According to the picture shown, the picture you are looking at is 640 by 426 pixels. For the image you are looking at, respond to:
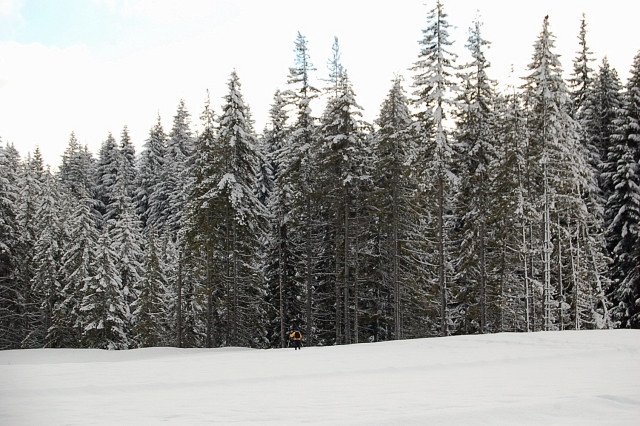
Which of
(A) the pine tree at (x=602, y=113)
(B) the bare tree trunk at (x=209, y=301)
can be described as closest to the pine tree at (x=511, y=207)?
(A) the pine tree at (x=602, y=113)

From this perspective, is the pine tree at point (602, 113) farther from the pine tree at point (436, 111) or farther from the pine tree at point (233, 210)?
the pine tree at point (233, 210)

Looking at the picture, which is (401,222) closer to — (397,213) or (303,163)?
(397,213)

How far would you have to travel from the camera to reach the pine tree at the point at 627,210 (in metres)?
34.4

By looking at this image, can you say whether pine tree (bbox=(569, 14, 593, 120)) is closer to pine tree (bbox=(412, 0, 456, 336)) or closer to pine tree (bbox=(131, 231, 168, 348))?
pine tree (bbox=(412, 0, 456, 336))

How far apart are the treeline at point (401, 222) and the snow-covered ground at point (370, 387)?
1105 centimetres

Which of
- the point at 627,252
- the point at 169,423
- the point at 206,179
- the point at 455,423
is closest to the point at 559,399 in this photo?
the point at 455,423

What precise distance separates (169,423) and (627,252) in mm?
36002

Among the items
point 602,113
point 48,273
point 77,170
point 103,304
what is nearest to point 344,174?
point 103,304

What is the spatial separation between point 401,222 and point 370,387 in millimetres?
22147

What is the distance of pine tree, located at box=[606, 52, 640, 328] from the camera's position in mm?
34406

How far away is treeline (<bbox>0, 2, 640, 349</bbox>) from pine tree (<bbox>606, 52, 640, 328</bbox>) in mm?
125

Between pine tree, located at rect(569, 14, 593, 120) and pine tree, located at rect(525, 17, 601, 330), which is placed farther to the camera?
pine tree, located at rect(569, 14, 593, 120)

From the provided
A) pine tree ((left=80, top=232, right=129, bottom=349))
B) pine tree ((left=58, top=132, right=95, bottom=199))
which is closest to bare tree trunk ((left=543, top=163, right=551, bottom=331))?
pine tree ((left=80, top=232, right=129, bottom=349))

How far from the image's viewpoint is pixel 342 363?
1844 centimetres
